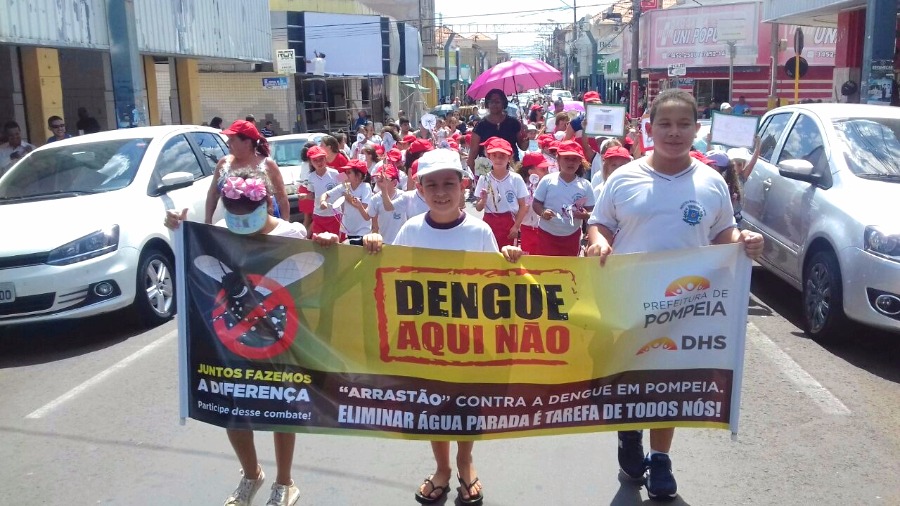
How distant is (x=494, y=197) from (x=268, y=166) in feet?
6.55

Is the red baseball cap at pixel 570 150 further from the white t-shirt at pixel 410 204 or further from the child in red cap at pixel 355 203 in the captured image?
the child in red cap at pixel 355 203

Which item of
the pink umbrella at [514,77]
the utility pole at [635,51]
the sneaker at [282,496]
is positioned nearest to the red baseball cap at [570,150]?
the sneaker at [282,496]

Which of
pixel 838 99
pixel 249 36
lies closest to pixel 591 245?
pixel 838 99

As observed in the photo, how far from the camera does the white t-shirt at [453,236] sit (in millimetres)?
4016

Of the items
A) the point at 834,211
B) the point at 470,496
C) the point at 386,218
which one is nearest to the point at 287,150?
the point at 386,218

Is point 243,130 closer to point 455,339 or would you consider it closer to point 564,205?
point 564,205

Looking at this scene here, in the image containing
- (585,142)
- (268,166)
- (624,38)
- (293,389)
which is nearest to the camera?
(293,389)

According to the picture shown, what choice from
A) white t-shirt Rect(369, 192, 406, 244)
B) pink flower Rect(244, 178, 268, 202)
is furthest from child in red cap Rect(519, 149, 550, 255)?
pink flower Rect(244, 178, 268, 202)

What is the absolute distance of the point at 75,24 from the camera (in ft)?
47.0

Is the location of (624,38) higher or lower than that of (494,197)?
higher

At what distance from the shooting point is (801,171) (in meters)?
7.11

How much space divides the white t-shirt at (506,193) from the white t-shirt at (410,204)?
0.63 m

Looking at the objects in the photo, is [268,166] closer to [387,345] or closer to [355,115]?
[387,345]

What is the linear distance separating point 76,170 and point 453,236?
561 cm
